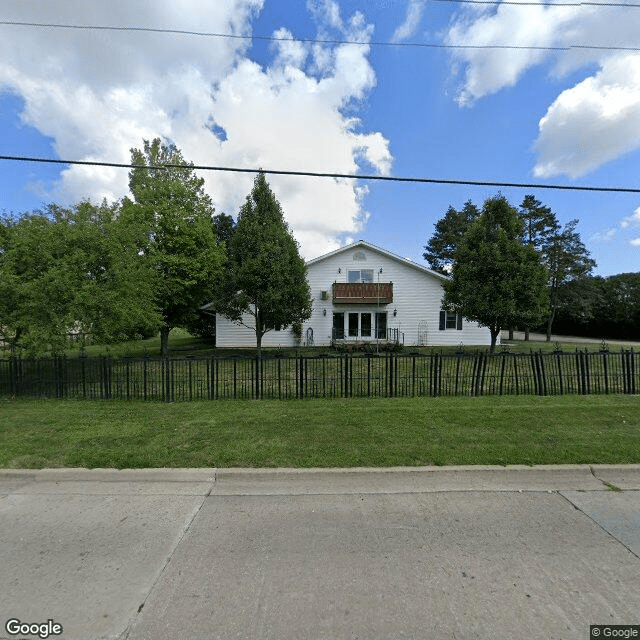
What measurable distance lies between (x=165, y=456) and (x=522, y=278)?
605 inches

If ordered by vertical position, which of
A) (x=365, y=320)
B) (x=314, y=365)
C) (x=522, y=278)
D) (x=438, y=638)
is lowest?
(x=438, y=638)

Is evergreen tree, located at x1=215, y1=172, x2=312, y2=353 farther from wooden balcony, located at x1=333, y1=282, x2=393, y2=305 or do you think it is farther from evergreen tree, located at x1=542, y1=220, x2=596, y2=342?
evergreen tree, located at x1=542, y1=220, x2=596, y2=342

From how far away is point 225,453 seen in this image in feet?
15.6

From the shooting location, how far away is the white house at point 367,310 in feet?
75.6

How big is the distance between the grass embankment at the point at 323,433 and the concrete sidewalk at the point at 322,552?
29 cm

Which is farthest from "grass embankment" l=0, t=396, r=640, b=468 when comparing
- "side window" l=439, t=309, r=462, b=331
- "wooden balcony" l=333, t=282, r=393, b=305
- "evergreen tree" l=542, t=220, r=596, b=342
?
"evergreen tree" l=542, t=220, r=596, b=342

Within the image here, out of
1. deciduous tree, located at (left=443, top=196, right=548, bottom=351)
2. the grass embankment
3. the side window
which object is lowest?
the grass embankment

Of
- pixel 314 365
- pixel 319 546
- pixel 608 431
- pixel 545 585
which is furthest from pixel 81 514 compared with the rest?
pixel 608 431

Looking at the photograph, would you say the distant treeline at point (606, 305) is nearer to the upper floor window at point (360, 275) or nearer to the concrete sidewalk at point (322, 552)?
the upper floor window at point (360, 275)

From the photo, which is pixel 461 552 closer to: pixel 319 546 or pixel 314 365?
pixel 319 546

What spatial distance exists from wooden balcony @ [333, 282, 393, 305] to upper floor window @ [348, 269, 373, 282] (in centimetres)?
81

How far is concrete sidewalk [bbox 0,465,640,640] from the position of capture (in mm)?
2238

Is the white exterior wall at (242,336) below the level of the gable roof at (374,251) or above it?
below

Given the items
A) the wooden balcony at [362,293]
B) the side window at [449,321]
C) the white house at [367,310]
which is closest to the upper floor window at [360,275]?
the white house at [367,310]
